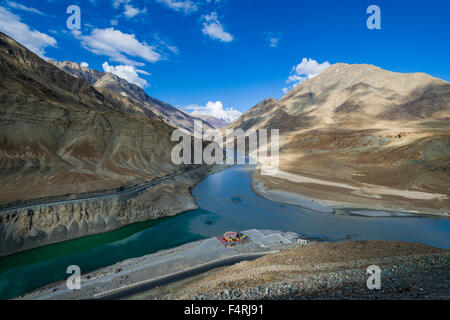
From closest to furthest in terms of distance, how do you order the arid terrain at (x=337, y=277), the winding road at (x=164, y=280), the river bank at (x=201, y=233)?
the arid terrain at (x=337, y=277) < the winding road at (x=164, y=280) < the river bank at (x=201, y=233)

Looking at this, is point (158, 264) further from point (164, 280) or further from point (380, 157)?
point (380, 157)

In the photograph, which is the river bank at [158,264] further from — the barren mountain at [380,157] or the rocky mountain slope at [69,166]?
the barren mountain at [380,157]

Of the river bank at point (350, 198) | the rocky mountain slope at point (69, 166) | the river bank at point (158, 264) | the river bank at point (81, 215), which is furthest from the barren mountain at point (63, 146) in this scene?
the river bank at point (350, 198)

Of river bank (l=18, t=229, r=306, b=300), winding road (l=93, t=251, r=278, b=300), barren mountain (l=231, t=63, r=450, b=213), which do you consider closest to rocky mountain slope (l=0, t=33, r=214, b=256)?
river bank (l=18, t=229, r=306, b=300)

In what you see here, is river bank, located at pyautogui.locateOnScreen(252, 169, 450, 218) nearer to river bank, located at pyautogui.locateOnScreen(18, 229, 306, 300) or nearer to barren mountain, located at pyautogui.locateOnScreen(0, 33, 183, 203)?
river bank, located at pyautogui.locateOnScreen(18, 229, 306, 300)

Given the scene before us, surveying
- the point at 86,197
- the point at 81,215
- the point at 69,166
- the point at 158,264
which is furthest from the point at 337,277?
the point at 69,166

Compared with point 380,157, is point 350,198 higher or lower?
lower
